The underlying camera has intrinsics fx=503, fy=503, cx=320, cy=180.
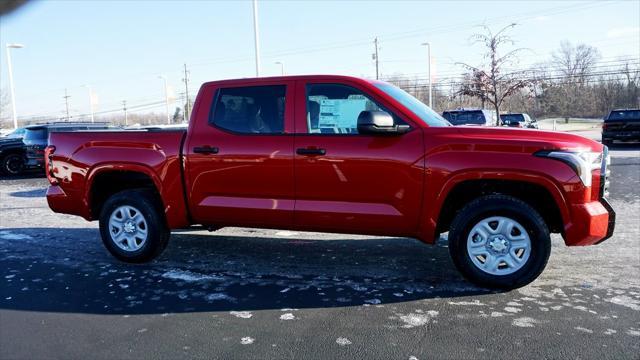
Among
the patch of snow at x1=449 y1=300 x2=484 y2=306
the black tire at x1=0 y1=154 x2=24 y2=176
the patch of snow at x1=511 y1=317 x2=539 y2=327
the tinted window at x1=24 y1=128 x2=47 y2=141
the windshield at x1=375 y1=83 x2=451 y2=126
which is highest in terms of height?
the tinted window at x1=24 y1=128 x2=47 y2=141

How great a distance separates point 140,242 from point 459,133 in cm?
340

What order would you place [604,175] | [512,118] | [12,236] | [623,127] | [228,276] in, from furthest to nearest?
[512,118] → [623,127] → [12,236] → [228,276] → [604,175]

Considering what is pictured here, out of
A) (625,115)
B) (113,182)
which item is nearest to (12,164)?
(113,182)

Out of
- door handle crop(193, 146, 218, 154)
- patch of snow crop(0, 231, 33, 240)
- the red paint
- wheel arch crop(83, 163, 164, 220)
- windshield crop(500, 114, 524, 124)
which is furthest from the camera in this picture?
windshield crop(500, 114, 524, 124)

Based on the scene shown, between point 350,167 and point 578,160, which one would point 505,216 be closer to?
point 578,160

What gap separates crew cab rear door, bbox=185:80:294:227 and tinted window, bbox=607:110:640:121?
20912 mm

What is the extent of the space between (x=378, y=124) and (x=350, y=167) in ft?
1.54

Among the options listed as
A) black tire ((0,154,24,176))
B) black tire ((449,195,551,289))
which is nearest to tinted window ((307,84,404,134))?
black tire ((449,195,551,289))

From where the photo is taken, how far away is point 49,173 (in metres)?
5.59

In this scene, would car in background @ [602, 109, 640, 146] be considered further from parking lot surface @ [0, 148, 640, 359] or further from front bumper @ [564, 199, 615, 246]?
front bumper @ [564, 199, 615, 246]

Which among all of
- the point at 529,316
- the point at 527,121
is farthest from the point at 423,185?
the point at 527,121

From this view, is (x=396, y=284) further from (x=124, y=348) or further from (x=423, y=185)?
(x=124, y=348)

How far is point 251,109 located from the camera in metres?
4.98

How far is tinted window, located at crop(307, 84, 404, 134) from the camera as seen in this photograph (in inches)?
181
